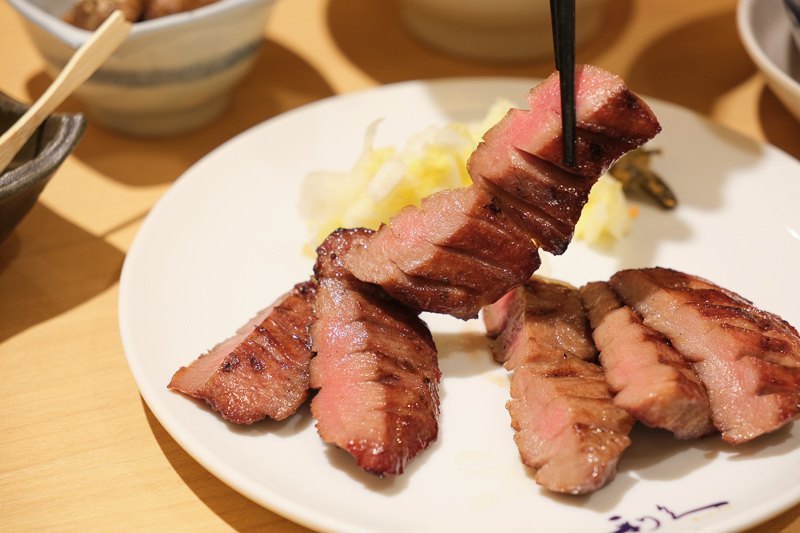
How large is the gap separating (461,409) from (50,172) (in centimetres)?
207

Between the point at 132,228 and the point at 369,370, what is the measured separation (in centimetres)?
197

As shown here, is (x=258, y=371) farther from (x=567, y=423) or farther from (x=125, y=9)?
(x=125, y=9)

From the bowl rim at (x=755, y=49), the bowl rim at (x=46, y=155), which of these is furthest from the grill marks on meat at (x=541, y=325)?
the bowl rim at (x=46, y=155)

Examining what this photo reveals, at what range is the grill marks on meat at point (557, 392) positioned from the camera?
7.16 feet

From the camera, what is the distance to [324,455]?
242cm

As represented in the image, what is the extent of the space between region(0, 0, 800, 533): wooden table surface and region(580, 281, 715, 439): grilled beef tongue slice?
19.5 inches

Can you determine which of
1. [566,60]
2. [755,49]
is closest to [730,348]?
[566,60]

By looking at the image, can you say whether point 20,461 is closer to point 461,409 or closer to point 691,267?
point 461,409

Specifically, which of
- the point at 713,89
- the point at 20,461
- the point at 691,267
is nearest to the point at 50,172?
the point at 20,461

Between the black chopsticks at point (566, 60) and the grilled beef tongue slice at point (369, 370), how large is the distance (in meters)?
0.90

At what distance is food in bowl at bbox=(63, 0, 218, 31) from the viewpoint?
12.5 ft

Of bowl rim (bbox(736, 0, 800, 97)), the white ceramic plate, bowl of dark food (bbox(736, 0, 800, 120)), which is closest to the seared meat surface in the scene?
the white ceramic plate

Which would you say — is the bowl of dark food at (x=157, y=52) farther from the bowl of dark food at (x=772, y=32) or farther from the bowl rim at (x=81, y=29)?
the bowl of dark food at (x=772, y=32)

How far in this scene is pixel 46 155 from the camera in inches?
122
